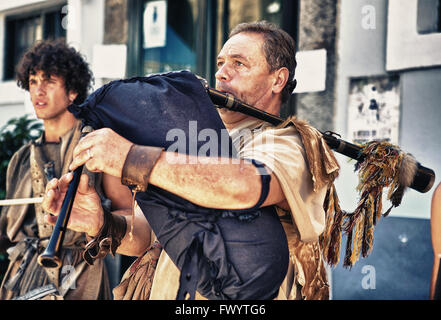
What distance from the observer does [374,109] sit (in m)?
3.40

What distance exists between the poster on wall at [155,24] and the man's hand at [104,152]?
3562 millimetres

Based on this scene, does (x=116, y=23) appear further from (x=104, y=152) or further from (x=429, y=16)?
(x=104, y=152)

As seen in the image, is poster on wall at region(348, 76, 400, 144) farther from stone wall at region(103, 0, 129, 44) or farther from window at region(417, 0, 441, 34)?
stone wall at region(103, 0, 129, 44)

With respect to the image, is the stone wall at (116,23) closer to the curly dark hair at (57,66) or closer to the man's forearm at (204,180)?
the curly dark hair at (57,66)

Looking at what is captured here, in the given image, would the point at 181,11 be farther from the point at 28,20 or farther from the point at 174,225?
the point at 174,225

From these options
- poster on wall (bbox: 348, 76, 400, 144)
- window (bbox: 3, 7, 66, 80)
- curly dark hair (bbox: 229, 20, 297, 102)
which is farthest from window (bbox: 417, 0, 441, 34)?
window (bbox: 3, 7, 66, 80)

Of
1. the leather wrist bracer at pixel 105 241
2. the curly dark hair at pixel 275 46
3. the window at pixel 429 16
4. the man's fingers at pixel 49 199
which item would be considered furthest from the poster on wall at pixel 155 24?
the man's fingers at pixel 49 199

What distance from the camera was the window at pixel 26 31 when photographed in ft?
18.4

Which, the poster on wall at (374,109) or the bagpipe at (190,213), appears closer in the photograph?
the bagpipe at (190,213)

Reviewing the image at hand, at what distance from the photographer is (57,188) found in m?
1.67

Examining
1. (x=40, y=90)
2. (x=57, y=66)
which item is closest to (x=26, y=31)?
(x=57, y=66)

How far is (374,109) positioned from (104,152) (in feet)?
8.11

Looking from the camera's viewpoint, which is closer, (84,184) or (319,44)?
(84,184)

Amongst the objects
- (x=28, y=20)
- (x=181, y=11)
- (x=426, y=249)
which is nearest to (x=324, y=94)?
(x=426, y=249)
